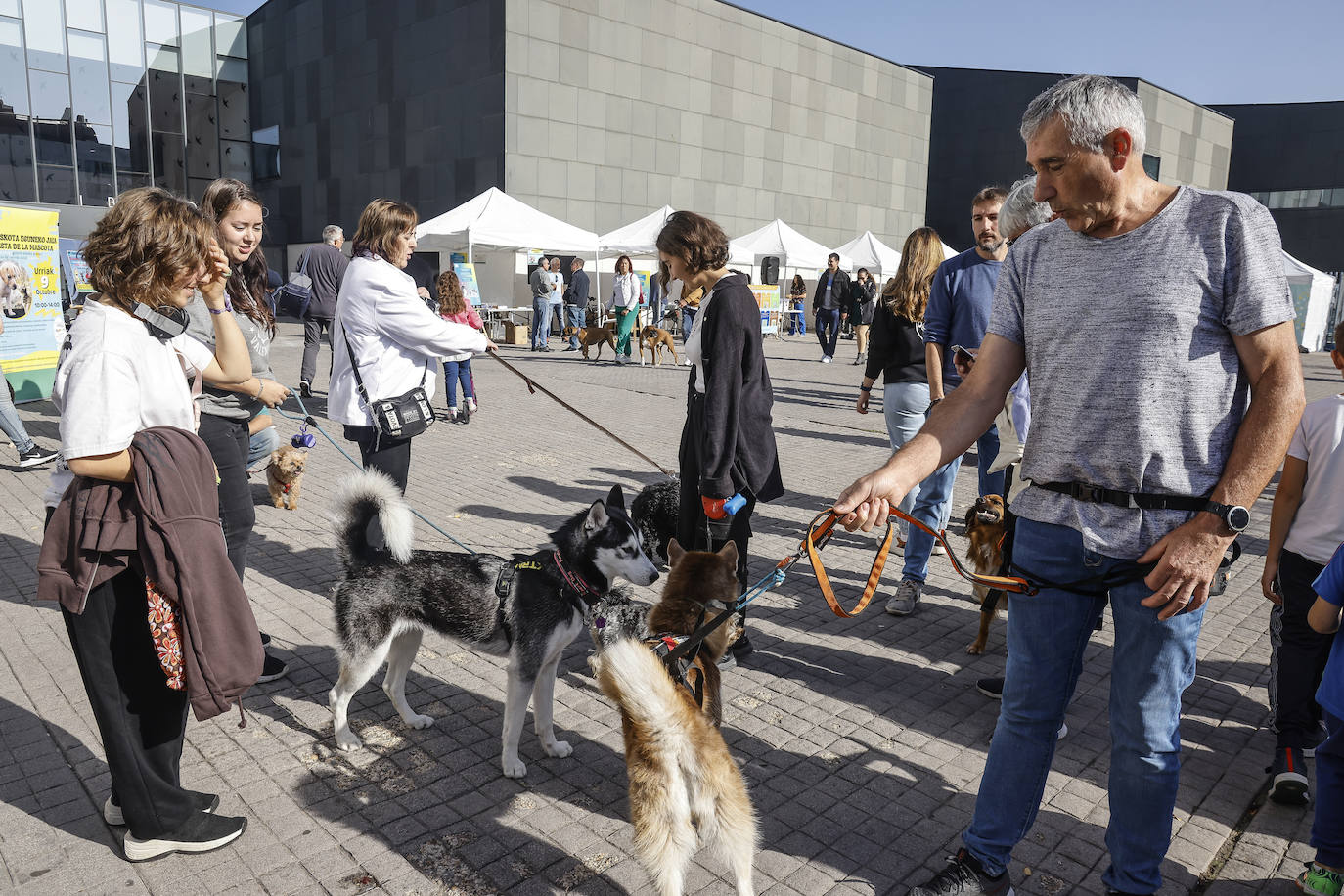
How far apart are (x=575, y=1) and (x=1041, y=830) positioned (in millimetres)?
29378

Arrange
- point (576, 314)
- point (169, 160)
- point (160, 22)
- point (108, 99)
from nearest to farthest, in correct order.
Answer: point (576, 314), point (108, 99), point (160, 22), point (169, 160)

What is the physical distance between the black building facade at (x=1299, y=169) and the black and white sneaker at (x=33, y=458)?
49218 millimetres

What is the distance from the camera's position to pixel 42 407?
10953 mm

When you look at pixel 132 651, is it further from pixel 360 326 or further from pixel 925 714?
pixel 925 714

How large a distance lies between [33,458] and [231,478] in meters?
5.97

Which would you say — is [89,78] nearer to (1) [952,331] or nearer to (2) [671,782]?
(1) [952,331]

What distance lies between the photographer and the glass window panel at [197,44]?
32906 mm

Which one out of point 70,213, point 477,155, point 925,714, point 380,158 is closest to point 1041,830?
point 925,714

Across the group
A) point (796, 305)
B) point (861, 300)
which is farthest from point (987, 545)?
point (796, 305)

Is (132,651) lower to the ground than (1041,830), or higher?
higher

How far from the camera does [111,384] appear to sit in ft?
7.57

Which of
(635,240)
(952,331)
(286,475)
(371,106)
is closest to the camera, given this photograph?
(952,331)

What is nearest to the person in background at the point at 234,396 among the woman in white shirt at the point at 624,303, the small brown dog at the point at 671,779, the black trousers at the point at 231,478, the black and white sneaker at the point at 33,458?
the black trousers at the point at 231,478

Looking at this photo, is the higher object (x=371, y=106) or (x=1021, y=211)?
(x=371, y=106)
